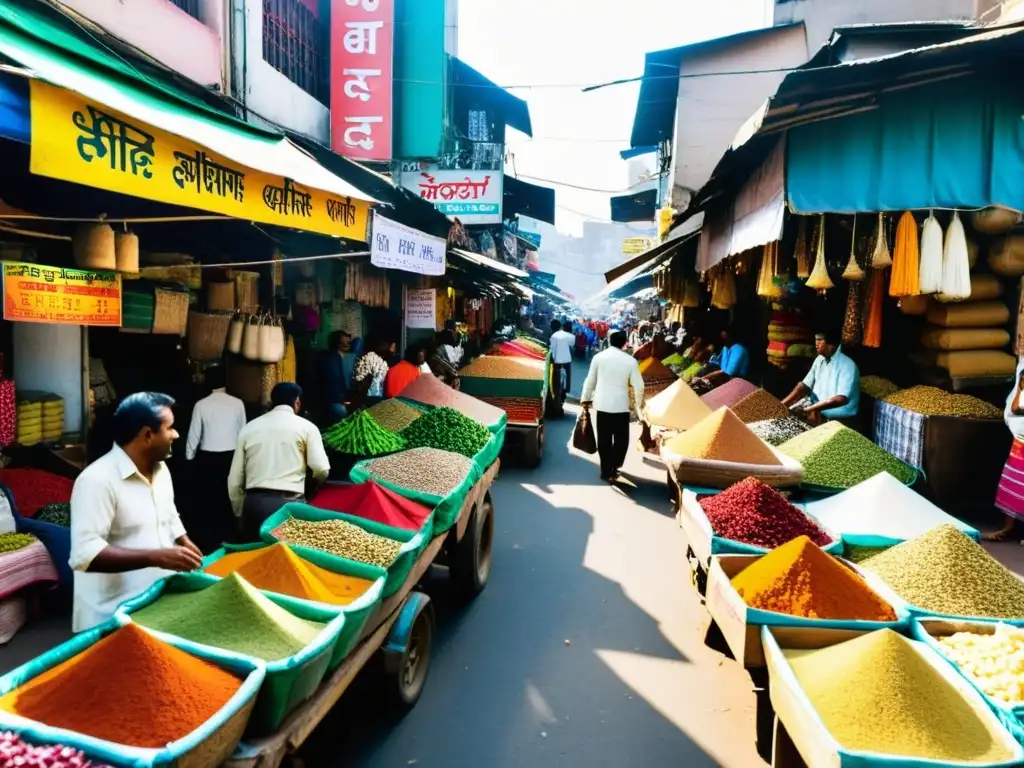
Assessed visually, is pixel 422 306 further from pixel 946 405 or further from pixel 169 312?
pixel 946 405

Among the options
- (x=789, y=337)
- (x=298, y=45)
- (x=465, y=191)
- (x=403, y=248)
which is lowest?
(x=789, y=337)

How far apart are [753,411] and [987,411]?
195 centimetres

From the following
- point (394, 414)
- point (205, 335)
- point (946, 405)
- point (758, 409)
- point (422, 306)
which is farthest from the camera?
point (422, 306)

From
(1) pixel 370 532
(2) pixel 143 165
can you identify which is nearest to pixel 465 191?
(2) pixel 143 165

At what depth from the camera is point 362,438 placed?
5.21 metres

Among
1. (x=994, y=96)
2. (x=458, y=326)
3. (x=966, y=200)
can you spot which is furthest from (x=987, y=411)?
(x=458, y=326)

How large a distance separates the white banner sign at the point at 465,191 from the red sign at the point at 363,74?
237cm

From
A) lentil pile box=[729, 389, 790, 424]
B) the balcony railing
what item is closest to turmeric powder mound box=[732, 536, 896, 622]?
lentil pile box=[729, 389, 790, 424]

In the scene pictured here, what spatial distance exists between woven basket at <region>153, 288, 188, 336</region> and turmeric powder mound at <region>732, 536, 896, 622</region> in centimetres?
452

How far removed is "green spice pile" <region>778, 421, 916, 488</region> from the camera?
5.03 metres

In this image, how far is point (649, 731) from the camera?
3361 mm

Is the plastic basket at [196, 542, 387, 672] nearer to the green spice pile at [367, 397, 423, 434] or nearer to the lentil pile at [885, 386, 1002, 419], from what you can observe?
the green spice pile at [367, 397, 423, 434]

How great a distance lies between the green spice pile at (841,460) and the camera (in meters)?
5.03

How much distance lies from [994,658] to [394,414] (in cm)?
440
